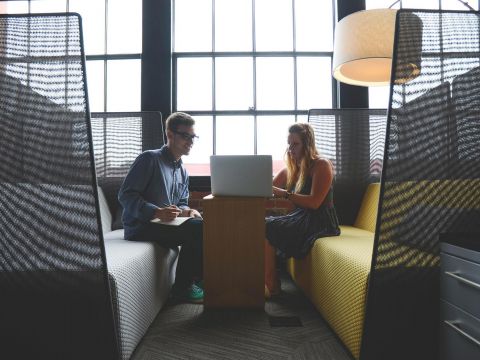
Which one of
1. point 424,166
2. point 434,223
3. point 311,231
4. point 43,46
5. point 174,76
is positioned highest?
point 174,76

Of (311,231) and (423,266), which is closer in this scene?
(423,266)

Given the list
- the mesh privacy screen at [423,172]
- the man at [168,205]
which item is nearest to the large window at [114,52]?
the man at [168,205]

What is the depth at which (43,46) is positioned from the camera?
3.91ft

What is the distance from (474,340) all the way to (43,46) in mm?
1564

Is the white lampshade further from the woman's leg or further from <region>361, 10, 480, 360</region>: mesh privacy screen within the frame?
Answer: the woman's leg

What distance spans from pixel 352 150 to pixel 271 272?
1148mm

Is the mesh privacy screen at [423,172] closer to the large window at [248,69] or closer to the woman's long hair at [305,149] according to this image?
the woman's long hair at [305,149]

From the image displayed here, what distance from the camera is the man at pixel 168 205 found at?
82.4 inches

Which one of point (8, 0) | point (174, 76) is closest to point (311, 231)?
point (174, 76)

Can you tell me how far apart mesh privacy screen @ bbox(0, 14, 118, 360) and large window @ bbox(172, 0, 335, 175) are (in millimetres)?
2065

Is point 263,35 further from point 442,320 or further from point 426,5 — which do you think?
point 442,320

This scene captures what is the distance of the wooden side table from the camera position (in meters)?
2.09

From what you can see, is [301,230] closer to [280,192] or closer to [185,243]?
[280,192]

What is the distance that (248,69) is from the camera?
3320 mm
